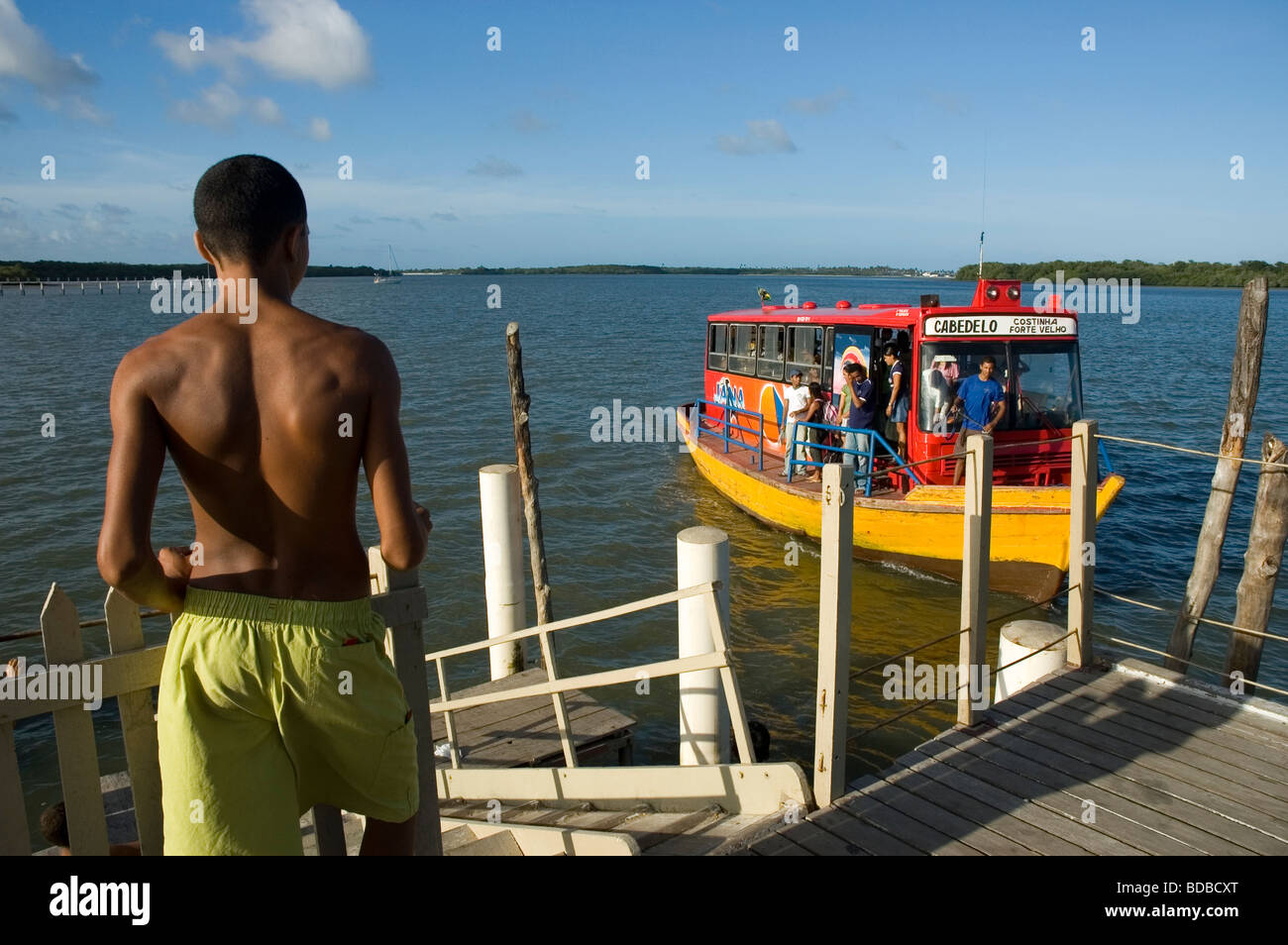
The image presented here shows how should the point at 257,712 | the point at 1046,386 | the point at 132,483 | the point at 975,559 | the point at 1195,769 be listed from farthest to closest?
the point at 1046,386
the point at 975,559
the point at 1195,769
the point at 257,712
the point at 132,483

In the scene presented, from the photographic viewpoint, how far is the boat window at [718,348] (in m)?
18.0

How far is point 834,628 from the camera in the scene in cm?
442

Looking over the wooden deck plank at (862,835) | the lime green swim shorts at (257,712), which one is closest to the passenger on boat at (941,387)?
the wooden deck plank at (862,835)

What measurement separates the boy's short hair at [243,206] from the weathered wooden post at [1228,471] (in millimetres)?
7779

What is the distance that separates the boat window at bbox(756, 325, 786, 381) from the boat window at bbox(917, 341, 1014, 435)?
12.2 ft

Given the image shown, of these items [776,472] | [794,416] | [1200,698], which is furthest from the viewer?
[776,472]

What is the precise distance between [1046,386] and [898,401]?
1.95m

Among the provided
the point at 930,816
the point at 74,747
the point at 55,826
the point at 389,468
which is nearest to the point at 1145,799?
the point at 930,816

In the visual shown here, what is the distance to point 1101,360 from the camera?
42.7 meters

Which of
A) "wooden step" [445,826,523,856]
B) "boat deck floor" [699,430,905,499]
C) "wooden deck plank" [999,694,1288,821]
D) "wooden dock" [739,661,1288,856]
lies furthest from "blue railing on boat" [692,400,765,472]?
"wooden step" [445,826,523,856]

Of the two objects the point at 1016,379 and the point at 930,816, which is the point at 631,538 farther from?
the point at 930,816

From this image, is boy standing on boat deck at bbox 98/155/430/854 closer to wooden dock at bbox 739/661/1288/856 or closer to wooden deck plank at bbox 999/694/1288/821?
wooden dock at bbox 739/661/1288/856
